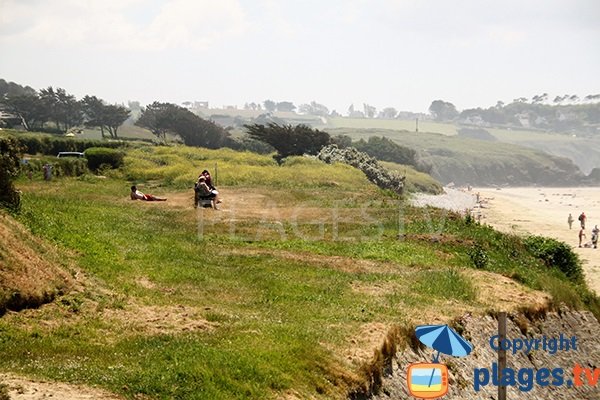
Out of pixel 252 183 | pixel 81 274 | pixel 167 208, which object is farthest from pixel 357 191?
pixel 81 274

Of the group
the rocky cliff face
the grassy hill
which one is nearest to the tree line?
the grassy hill

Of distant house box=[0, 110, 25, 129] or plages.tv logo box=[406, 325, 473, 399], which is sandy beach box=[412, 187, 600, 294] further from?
distant house box=[0, 110, 25, 129]

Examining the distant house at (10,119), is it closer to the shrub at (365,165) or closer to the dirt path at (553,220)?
the shrub at (365,165)

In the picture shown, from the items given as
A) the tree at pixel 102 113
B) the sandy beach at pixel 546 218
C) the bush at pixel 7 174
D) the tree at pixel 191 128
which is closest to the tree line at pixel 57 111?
the tree at pixel 102 113

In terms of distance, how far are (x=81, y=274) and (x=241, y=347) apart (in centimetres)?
636

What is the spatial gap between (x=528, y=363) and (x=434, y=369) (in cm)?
729

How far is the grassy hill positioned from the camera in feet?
36.5

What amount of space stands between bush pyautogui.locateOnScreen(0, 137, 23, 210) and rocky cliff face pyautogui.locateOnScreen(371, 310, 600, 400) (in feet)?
44.5

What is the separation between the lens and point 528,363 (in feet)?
57.8
